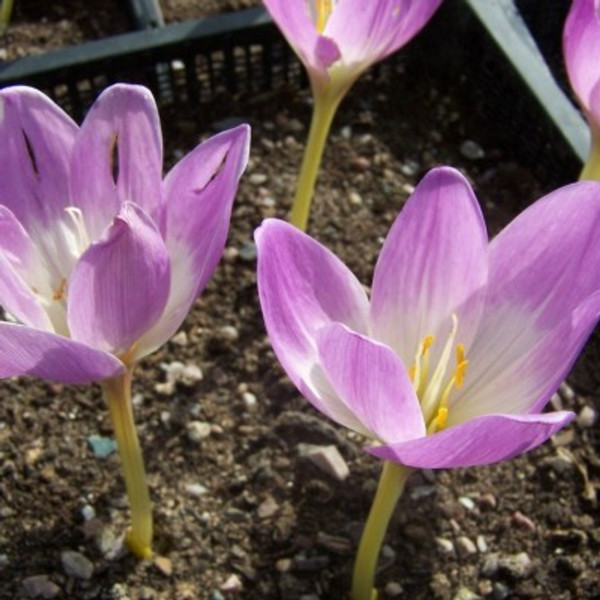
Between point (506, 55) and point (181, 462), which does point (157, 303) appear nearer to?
point (181, 462)

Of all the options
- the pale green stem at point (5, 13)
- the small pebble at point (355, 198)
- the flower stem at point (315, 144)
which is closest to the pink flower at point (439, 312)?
the flower stem at point (315, 144)

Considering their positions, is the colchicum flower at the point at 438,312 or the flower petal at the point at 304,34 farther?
the flower petal at the point at 304,34

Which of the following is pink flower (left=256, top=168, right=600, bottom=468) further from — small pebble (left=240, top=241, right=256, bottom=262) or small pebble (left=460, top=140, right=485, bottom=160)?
small pebble (left=460, top=140, right=485, bottom=160)

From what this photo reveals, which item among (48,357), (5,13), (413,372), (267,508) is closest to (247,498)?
(267,508)

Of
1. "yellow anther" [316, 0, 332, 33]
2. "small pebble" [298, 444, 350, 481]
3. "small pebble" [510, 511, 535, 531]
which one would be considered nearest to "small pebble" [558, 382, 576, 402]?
"small pebble" [510, 511, 535, 531]

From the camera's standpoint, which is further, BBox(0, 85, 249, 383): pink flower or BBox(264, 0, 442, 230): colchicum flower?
BBox(264, 0, 442, 230): colchicum flower

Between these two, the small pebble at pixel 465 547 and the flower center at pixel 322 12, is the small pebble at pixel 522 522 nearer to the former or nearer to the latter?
the small pebble at pixel 465 547
